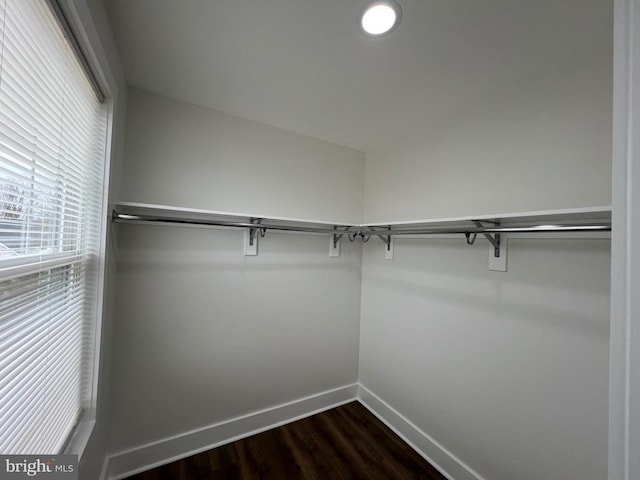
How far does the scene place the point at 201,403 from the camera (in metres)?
1.56

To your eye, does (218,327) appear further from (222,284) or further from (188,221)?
(188,221)

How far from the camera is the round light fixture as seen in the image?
873 millimetres

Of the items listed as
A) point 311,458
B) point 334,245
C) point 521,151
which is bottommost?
point 311,458

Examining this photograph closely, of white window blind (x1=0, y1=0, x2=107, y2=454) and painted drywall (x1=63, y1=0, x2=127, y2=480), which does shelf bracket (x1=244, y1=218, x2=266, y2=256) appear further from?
white window blind (x1=0, y1=0, x2=107, y2=454)

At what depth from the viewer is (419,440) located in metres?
1.58

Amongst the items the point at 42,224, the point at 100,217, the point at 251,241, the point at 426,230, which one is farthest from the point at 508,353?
the point at 100,217

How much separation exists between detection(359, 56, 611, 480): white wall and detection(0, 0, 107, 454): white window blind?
5.79 ft

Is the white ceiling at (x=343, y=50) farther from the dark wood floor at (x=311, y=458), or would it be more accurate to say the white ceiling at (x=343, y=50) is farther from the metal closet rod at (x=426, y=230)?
the dark wood floor at (x=311, y=458)

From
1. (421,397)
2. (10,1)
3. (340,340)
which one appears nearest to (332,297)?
(340,340)

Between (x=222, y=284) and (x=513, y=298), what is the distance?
167cm

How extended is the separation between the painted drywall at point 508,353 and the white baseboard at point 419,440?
0.13 ft

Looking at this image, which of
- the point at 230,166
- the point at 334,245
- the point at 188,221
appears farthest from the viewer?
the point at 334,245

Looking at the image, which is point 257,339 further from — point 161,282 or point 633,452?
point 633,452

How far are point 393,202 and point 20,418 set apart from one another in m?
2.00
